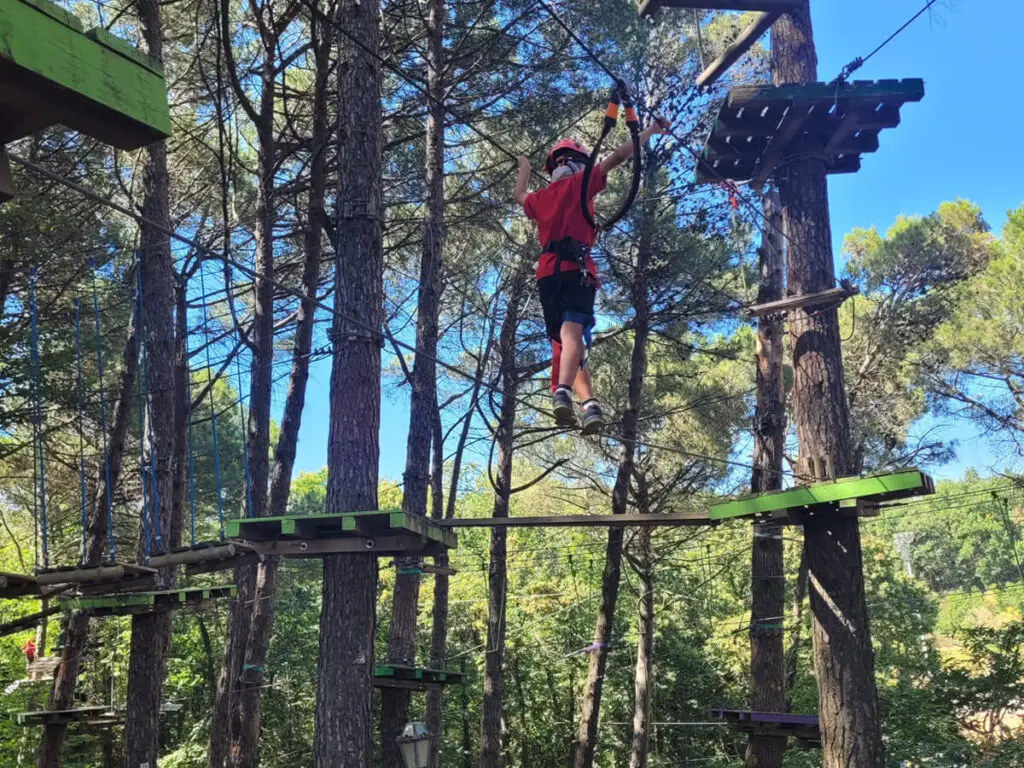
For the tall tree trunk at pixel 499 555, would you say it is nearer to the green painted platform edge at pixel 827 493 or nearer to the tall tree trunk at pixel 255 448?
the tall tree trunk at pixel 255 448

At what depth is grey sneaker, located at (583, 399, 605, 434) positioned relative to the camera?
12.6ft

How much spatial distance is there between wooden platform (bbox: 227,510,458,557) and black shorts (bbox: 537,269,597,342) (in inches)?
48.7

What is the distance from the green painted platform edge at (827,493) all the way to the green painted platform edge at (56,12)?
3.69m

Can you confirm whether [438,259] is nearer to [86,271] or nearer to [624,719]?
[86,271]

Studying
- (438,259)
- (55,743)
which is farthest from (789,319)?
(55,743)

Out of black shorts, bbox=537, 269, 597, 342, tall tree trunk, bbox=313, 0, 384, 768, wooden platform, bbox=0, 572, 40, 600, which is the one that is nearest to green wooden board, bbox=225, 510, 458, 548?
tall tree trunk, bbox=313, 0, 384, 768

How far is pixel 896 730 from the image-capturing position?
10930mm

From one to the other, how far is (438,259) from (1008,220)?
12008mm

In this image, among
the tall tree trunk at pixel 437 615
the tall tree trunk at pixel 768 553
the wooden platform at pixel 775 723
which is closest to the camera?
the wooden platform at pixel 775 723

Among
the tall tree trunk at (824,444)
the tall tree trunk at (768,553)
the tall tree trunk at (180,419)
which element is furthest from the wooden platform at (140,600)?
the tall tree trunk at (768,553)

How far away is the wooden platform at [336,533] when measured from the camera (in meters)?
4.01

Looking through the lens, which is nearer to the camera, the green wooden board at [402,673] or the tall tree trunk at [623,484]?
the green wooden board at [402,673]

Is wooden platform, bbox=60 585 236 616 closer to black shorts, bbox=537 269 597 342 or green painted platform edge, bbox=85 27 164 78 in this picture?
black shorts, bbox=537 269 597 342

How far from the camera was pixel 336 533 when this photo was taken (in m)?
4.18
